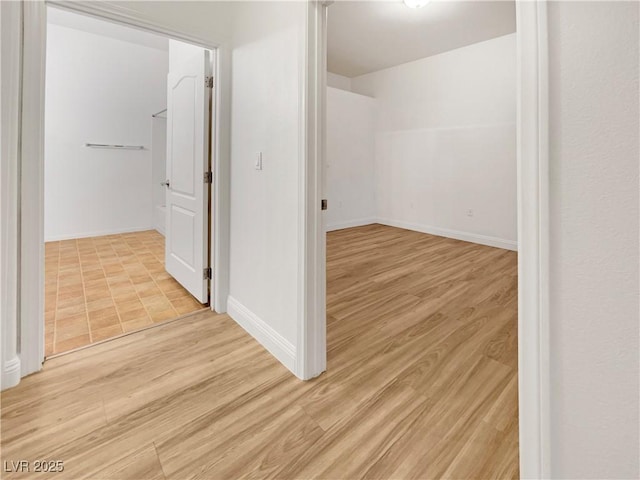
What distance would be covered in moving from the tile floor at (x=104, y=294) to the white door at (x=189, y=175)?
230 mm

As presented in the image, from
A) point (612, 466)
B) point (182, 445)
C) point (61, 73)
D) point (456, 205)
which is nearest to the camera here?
point (612, 466)

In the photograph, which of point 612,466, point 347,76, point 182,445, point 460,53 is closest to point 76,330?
point 182,445

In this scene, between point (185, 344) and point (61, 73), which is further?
point (61, 73)

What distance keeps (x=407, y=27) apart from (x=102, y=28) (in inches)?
170

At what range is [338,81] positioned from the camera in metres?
6.38

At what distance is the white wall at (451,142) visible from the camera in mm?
4555

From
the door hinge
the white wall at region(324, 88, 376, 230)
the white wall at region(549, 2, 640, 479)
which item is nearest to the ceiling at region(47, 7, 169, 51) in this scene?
the white wall at region(324, 88, 376, 230)

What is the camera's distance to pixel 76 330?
2.20 metres

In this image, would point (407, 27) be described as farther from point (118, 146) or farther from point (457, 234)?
point (118, 146)

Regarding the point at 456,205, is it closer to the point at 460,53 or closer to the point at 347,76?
the point at 460,53

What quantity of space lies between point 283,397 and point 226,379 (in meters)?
0.34

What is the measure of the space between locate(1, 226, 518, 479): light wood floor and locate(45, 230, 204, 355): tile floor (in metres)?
0.23

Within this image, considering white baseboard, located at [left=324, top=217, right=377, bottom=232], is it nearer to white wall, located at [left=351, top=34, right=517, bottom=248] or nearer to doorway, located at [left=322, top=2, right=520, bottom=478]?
doorway, located at [left=322, top=2, right=520, bottom=478]

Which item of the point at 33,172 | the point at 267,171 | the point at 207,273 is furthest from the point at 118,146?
the point at 267,171
